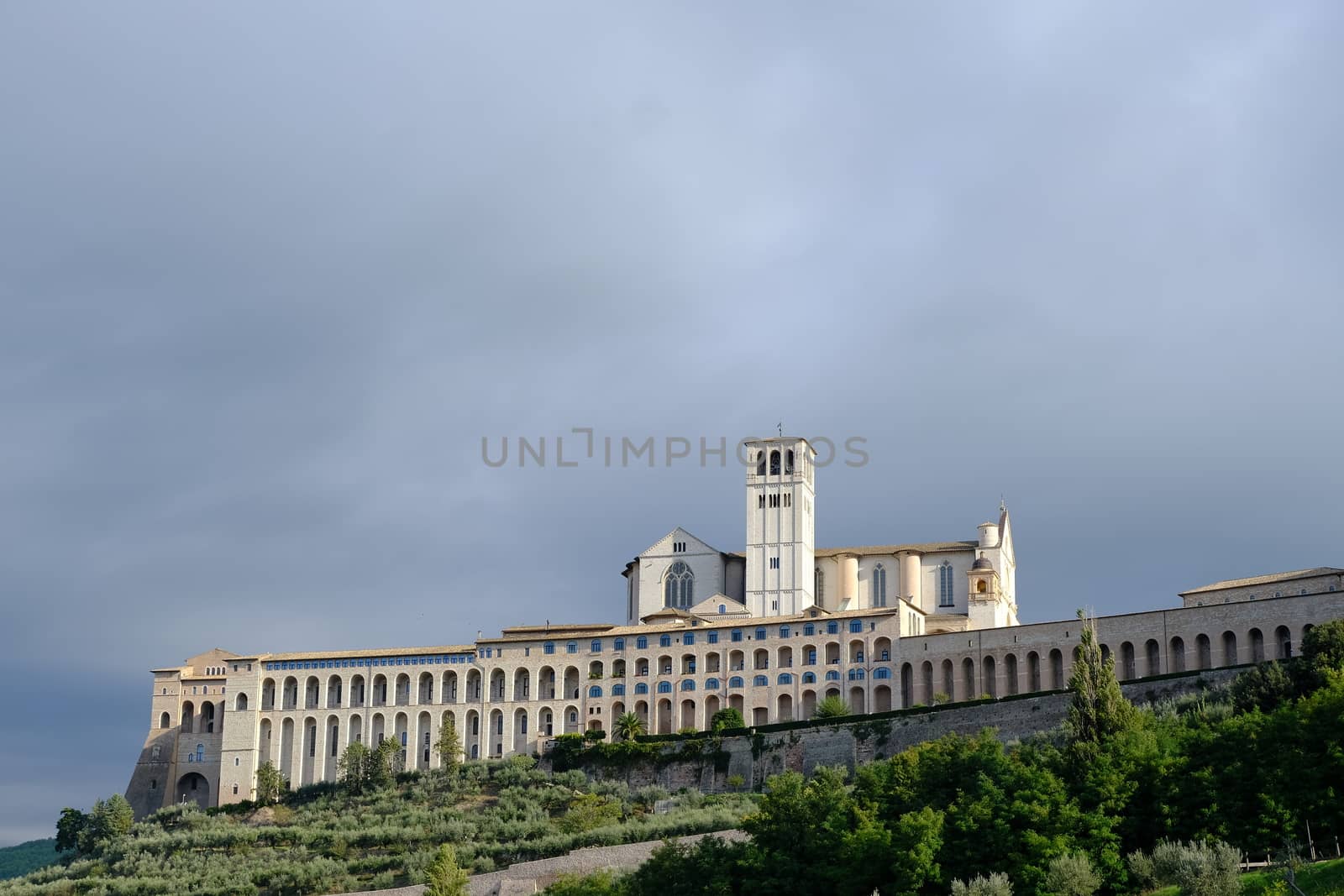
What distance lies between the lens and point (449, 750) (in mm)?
95438

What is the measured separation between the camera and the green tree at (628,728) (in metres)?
93.9

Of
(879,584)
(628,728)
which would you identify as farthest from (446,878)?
(879,584)

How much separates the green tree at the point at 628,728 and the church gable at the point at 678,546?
1673 cm

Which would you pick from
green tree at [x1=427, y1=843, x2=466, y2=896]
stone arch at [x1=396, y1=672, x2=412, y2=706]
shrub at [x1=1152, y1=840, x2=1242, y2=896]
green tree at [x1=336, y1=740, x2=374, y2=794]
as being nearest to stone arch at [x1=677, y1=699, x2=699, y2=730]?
stone arch at [x1=396, y1=672, x2=412, y2=706]

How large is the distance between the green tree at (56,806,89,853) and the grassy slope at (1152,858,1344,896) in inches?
2751

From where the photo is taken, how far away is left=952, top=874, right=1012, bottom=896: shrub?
162 feet

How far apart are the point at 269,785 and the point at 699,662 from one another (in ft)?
78.2

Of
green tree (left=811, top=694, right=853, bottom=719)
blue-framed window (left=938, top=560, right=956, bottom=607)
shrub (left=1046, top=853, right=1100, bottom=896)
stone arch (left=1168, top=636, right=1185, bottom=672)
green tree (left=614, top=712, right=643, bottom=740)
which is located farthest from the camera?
blue-framed window (left=938, top=560, right=956, bottom=607)

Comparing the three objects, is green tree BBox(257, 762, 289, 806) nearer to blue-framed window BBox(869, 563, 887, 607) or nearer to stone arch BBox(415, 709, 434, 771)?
stone arch BBox(415, 709, 434, 771)

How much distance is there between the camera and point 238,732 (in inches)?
4092

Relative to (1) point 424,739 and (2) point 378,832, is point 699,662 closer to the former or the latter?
(1) point 424,739

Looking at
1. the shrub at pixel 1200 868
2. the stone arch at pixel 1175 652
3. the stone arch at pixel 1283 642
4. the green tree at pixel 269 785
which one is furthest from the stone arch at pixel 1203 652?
the green tree at pixel 269 785

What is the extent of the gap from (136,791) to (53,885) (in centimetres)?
2775

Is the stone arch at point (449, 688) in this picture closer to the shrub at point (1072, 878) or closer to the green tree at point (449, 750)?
the green tree at point (449, 750)
